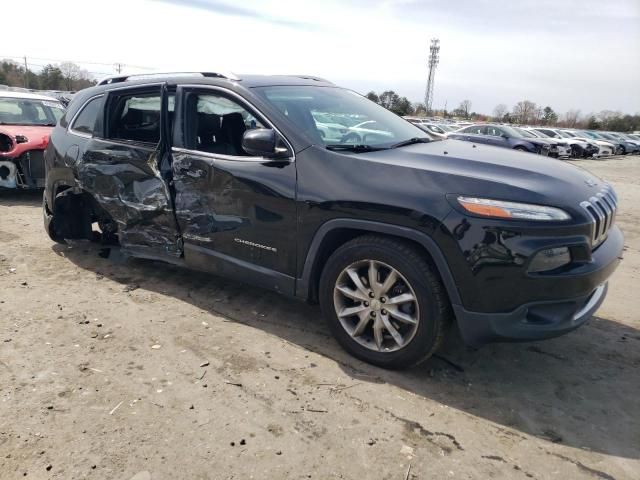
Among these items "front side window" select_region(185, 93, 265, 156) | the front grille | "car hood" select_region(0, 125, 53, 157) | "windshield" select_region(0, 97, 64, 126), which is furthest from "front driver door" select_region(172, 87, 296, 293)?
"windshield" select_region(0, 97, 64, 126)

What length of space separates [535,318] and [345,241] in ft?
4.07

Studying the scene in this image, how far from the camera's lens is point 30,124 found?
29.0 feet

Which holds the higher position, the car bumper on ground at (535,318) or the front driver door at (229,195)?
the front driver door at (229,195)

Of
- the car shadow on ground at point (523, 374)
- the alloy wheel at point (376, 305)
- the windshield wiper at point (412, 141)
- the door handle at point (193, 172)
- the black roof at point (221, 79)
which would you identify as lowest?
the car shadow on ground at point (523, 374)

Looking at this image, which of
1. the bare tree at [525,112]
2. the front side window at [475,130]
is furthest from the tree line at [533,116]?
the front side window at [475,130]

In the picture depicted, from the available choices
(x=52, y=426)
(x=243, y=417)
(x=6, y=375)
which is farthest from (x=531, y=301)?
(x=6, y=375)

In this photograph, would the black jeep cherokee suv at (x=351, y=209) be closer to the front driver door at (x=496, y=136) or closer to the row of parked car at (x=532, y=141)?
the row of parked car at (x=532, y=141)

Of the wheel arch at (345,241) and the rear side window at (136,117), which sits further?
the rear side window at (136,117)

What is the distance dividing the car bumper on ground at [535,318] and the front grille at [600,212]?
0.52ft

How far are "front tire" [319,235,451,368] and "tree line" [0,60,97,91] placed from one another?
6002 cm

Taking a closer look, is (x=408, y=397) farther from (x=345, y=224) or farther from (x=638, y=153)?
(x=638, y=153)

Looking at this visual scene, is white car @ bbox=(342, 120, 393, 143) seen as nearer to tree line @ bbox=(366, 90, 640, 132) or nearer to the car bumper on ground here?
the car bumper on ground

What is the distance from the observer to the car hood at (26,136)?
25.5 ft

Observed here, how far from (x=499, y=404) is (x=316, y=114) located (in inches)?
91.9
